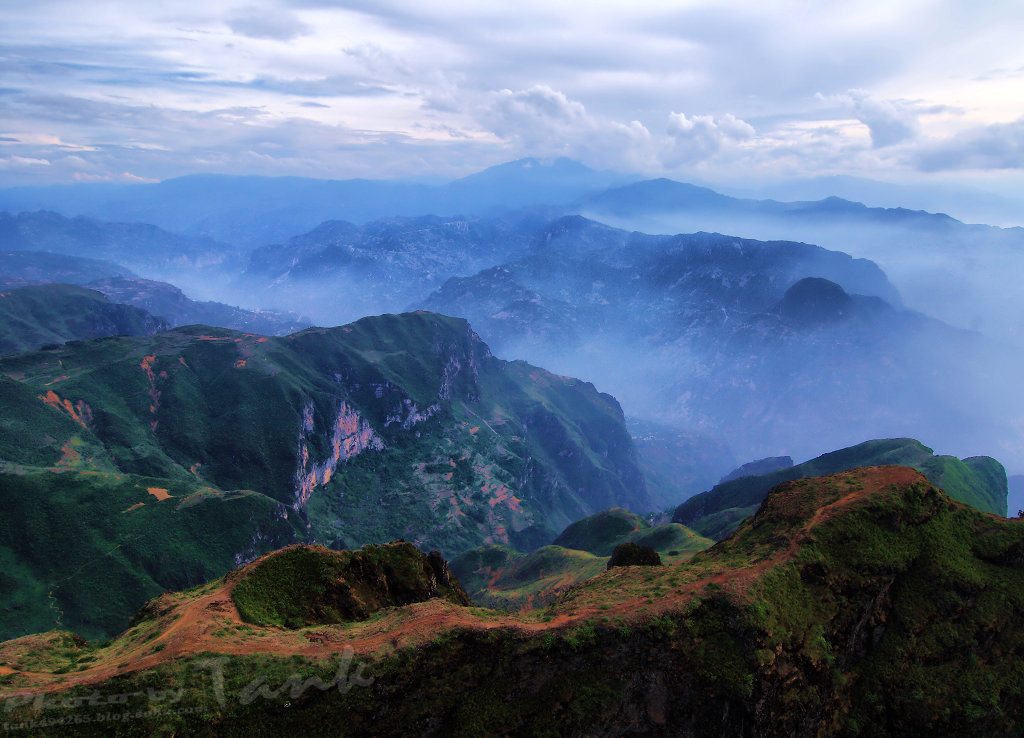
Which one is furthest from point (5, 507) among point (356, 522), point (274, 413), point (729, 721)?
point (729, 721)

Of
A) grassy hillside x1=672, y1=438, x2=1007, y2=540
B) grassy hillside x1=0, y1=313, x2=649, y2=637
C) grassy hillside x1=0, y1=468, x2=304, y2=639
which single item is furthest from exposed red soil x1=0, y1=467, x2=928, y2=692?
grassy hillside x1=672, y1=438, x2=1007, y2=540

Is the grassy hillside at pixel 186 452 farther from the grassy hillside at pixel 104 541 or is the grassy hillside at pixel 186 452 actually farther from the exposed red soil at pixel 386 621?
the exposed red soil at pixel 386 621

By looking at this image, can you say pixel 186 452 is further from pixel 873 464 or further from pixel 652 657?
pixel 873 464

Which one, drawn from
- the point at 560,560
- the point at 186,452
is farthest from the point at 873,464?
the point at 186,452

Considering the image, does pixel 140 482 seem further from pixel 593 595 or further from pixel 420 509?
pixel 593 595

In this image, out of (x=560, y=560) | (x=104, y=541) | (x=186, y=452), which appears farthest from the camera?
(x=186, y=452)

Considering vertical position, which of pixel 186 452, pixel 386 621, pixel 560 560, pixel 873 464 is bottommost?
A: pixel 560 560

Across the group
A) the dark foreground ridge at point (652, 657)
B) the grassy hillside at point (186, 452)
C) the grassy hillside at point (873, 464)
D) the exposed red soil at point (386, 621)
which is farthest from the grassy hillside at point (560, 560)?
the grassy hillside at point (186, 452)

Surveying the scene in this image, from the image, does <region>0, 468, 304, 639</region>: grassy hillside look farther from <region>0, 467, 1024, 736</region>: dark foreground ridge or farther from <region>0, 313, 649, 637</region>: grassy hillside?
<region>0, 467, 1024, 736</region>: dark foreground ridge
